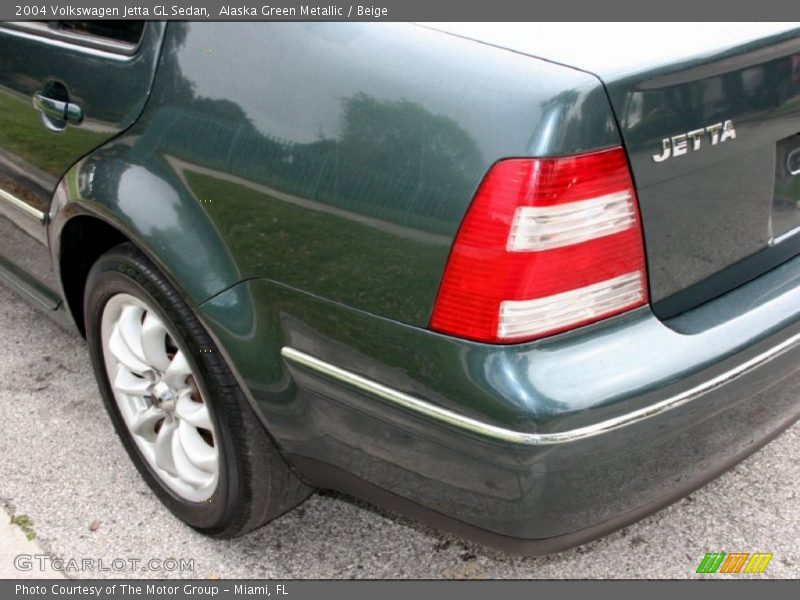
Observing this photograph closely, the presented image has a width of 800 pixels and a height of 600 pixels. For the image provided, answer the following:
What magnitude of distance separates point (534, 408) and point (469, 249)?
0.30m

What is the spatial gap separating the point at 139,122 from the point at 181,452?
0.88 metres

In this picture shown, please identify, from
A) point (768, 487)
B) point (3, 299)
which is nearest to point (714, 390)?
point (768, 487)

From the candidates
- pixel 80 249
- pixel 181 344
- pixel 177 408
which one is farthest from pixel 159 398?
pixel 80 249

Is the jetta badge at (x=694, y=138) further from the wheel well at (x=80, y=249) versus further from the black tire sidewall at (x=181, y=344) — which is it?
the wheel well at (x=80, y=249)

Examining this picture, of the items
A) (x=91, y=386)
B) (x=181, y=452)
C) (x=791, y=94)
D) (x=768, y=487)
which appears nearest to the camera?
(x=791, y=94)

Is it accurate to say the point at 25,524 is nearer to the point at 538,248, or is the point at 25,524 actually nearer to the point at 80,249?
the point at 80,249

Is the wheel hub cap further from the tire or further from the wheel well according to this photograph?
the wheel well

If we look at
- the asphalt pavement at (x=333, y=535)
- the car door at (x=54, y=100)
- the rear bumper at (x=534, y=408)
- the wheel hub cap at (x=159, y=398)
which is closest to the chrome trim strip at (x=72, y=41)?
the car door at (x=54, y=100)

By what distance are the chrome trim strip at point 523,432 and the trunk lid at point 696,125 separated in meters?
0.16

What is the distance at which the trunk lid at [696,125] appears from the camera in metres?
1.71

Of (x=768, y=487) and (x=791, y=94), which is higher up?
(x=791, y=94)

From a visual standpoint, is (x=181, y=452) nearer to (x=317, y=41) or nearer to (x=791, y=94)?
(x=317, y=41)

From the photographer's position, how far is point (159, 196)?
2117 millimetres

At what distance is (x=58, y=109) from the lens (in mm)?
2375
